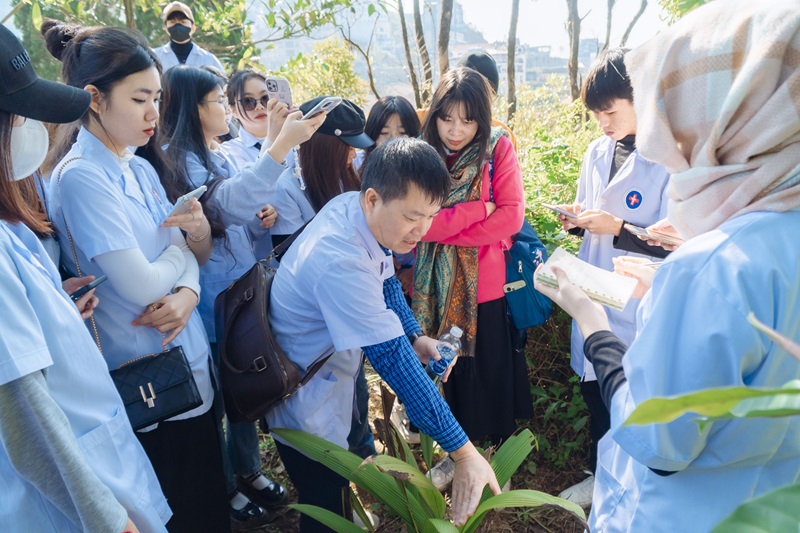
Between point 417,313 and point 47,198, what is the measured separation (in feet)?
4.60

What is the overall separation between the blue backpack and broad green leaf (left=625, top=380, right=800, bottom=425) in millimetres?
1982

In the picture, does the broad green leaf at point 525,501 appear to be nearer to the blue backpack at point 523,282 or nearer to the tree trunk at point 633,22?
the blue backpack at point 523,282

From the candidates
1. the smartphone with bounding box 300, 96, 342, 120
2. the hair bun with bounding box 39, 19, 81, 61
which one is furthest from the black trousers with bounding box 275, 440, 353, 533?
the hair bun with bounding box 39, 19, 81, 61

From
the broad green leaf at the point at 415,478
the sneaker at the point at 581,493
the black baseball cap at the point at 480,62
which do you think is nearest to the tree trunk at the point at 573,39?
the black baseball cap at the point at 480,62

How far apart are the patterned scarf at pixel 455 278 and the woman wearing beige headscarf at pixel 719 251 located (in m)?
1.30

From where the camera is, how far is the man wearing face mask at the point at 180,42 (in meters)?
4.28

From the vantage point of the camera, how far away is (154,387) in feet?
4.90

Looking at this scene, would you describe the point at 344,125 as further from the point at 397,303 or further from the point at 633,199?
the point at 633,199

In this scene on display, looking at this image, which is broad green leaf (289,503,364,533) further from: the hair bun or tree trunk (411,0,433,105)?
tree trunk (411,0,433,105)

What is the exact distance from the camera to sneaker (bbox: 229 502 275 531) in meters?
2.35

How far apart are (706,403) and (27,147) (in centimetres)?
136

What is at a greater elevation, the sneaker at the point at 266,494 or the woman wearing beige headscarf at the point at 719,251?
the woman wearing beige headscarf at the point at 719,251

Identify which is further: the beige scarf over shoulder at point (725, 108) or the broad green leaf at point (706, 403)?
the beige scarf over shoulder at point (725, 108)

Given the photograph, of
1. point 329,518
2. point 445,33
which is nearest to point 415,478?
point 329,518
